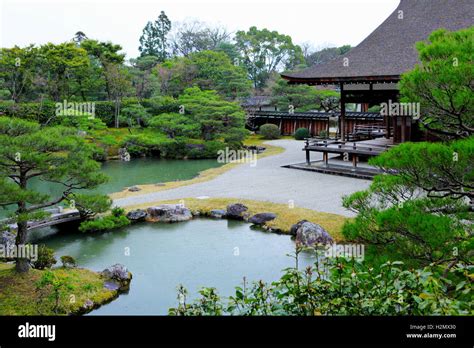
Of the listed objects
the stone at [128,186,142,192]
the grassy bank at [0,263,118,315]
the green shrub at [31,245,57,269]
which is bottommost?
the grassy bank at [0,263,118,315]

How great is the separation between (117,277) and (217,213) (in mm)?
4285

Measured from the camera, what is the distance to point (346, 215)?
406 inches

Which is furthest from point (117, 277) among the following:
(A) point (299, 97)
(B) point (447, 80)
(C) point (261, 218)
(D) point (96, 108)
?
(A) point (299, 97)

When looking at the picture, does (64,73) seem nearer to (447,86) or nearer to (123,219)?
(123,219)

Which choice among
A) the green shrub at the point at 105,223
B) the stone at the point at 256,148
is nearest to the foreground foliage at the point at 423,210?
the green shrub at the point at 105,223

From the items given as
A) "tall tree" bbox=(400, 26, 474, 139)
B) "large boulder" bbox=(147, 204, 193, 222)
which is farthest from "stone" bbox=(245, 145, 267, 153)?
"tall tree" bbox=(400, 26, 474, 139)

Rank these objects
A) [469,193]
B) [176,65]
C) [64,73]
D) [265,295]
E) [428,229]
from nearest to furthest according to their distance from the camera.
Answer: [265,295]
[428,229]
[469,193]
[64,73]
[176,65]

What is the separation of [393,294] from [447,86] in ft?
6.91

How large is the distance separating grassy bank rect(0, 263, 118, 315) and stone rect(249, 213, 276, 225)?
4038 millimetres

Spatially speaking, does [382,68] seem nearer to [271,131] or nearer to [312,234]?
[312,234]

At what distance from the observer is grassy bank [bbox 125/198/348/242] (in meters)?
9.64

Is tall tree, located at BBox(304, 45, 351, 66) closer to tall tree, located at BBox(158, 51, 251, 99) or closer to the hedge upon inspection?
tall tree, located at BBox(158, 51, 251, 99)

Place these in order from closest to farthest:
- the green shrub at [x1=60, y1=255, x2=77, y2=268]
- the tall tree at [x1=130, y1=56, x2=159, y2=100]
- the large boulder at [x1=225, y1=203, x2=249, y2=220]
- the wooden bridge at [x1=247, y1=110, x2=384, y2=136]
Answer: the green shrub at [x1=60, y1=255, x2=77, y2=268] → the large boulder at [x1=225, y1=203, x2=249, y2=220] → the wooden bridge at [x1=247, y1=110, x2=384, y2=136] → the tall tree at [x1=130, y1=56, x2=159, y2=100]

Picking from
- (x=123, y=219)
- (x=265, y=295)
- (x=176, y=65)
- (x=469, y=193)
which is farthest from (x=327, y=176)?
(x=176, y=65)
